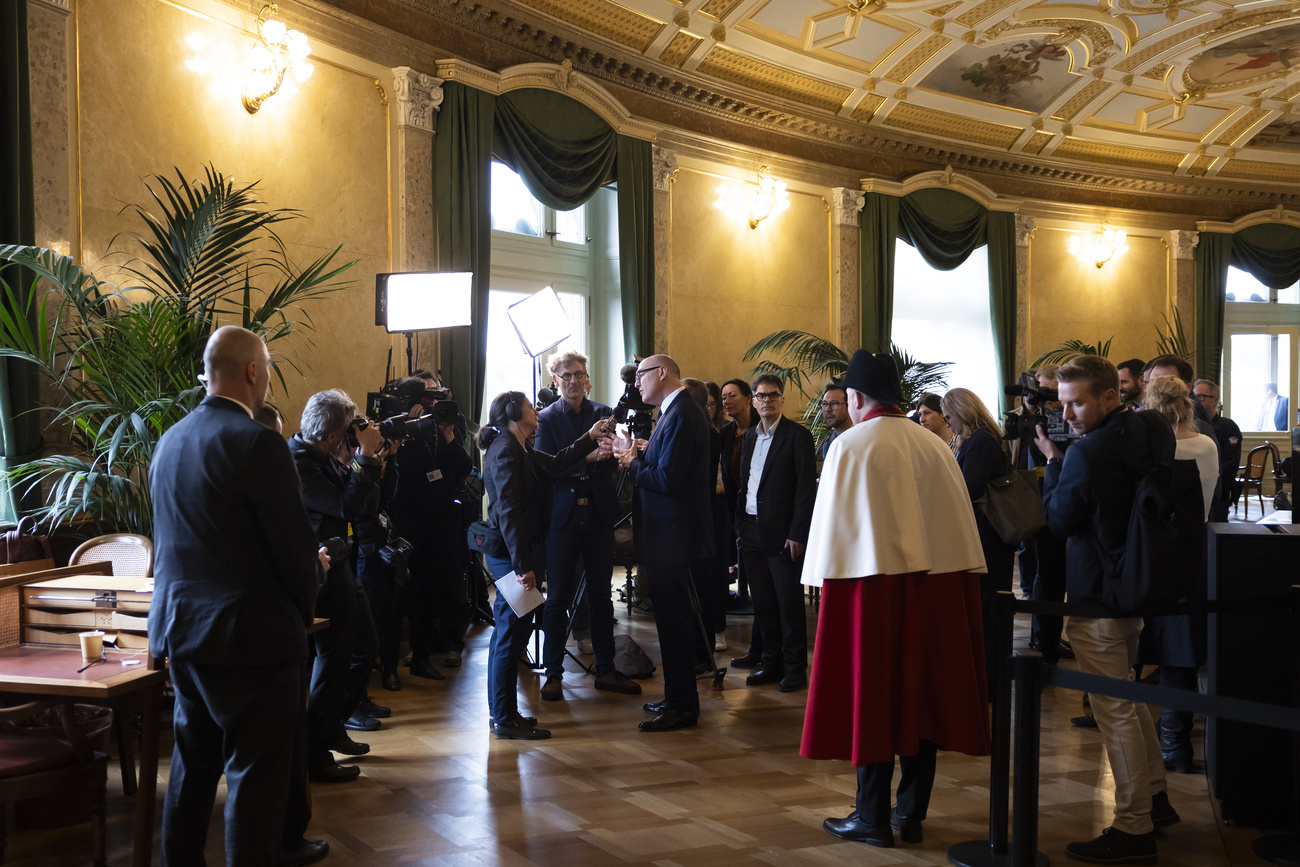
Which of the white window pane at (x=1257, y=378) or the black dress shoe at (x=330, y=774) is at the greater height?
the white window pane at (x=1257, y=378)

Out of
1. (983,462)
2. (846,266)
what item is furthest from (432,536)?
(846,266)

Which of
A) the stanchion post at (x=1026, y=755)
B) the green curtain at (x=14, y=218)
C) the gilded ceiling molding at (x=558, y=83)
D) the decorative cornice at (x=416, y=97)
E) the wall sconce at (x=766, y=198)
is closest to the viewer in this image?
the stanchion post at (x=1026, y=755)

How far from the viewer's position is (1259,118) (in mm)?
12773

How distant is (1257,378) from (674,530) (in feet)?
43.2

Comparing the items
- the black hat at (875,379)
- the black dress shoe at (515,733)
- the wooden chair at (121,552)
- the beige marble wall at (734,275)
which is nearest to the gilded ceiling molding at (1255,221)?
the beige marble wall at (734,275)

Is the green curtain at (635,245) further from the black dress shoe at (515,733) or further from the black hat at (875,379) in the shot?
the black hat at (875,379)

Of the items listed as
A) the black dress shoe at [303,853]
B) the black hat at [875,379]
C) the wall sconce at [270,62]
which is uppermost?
the wall sconce at [270,62]

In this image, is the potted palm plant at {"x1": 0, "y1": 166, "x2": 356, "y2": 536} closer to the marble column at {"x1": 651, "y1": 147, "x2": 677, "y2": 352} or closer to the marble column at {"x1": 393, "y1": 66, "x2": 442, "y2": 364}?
the marble column at {"x1": 393, "y1": 66, "x2": 442, "y2": 364}

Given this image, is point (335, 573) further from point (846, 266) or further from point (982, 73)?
point (982, 73)

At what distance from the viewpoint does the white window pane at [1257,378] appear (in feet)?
46.4

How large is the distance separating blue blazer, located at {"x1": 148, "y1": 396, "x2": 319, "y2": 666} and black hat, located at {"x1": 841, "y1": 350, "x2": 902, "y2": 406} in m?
1.64

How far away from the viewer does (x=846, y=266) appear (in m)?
10.9

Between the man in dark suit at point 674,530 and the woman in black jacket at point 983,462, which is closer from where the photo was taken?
the man in dark suit at point 674,530

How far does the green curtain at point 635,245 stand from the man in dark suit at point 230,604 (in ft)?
20.8
